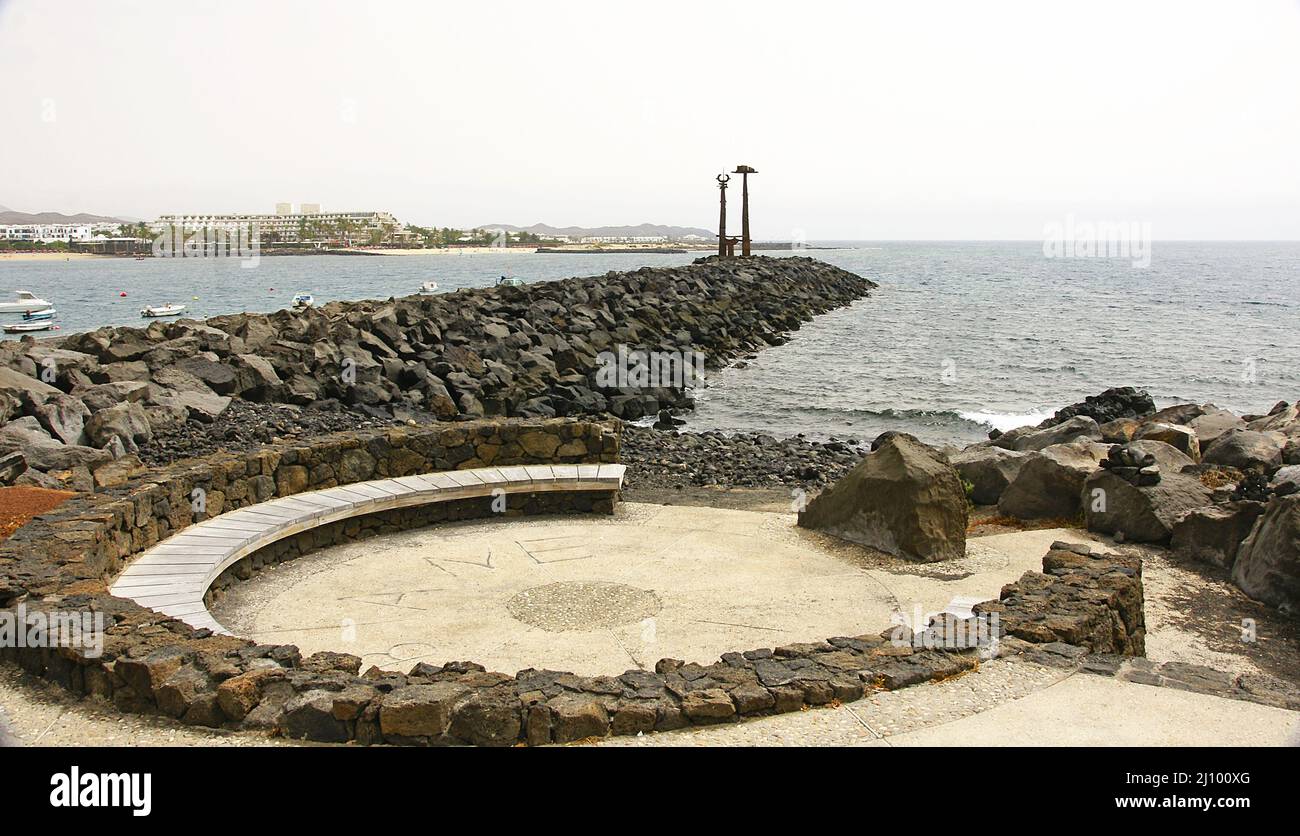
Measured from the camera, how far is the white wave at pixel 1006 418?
76.2ft

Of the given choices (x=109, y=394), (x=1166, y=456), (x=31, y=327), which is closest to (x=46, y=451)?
(x=109, y=394)

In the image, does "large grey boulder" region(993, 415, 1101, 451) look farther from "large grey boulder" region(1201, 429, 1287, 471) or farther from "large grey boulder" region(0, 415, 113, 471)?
"large grey boulder" region(0, 415, 113, 471)

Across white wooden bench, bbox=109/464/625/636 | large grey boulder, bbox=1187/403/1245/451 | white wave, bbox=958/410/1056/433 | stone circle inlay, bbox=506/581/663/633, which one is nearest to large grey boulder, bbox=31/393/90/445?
white wooden bench, bbox=109/464/625/636

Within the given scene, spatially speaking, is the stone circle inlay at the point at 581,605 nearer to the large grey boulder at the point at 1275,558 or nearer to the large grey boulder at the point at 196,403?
the large grey boulder at the point at 1275,558

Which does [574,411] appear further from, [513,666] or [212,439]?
[513,666]

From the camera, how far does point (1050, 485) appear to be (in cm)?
1057

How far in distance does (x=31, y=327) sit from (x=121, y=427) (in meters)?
35.9

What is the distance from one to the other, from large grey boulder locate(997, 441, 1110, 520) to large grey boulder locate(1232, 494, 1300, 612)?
2177 mm

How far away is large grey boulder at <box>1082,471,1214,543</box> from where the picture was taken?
935cm

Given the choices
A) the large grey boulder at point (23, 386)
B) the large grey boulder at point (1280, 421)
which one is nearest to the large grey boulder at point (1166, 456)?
the large grey boulder at point (1280, 421)

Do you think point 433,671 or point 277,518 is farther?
point 277,518

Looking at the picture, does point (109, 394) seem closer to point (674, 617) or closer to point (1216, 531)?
point (674, 617)

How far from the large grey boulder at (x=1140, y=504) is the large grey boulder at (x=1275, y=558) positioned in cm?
103
